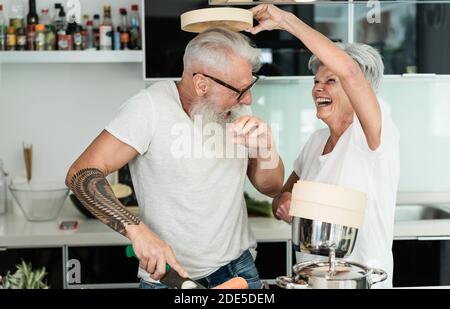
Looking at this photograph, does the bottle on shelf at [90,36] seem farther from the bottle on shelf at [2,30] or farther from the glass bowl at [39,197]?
the glass bowl at [39,197]

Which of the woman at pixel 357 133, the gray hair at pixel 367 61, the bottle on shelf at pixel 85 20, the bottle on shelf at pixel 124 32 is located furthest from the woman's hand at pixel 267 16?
the bottle on shelf at pixel 124 32

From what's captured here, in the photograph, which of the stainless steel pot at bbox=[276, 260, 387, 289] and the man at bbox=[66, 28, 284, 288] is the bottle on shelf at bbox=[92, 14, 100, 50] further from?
the stainless steel pot at bbox=[276, 260, 387, 289]

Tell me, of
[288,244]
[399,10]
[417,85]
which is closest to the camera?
→ [288,244]

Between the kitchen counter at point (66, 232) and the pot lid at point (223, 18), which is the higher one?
the pot lid at point (223, 18)

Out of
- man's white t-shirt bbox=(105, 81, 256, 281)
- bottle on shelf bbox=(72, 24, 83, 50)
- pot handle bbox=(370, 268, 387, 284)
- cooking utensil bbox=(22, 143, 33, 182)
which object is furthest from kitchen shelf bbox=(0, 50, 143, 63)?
pot handle bbox=(370, 268, 387, 284)

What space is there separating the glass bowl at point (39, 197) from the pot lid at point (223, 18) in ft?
1.25

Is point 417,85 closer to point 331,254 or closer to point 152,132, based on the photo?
point 152,132

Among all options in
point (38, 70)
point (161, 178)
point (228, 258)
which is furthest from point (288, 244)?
point (38, 70)

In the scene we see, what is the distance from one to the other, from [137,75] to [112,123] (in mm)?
351

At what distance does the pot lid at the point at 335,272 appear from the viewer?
28.1 inches

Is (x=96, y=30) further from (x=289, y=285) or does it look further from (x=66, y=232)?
(x=289, y=285)

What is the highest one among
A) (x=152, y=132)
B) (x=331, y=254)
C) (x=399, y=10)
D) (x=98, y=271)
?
(x=399, y=10)

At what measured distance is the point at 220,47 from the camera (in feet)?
3.22

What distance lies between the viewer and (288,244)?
4.19 ft
